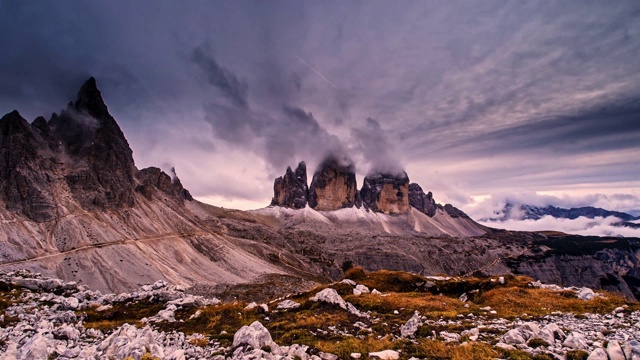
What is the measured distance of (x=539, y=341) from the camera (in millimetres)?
15312

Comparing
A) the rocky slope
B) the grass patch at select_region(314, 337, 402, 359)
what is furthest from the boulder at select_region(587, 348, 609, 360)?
the rocky slope

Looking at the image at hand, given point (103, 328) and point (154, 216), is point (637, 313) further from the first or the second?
point (154, 216)

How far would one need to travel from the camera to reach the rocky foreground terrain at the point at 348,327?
50.3 feet

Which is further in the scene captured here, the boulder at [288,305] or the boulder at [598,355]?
the boulder at [288,305]

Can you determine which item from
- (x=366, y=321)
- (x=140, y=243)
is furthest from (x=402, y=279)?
(x=140, y=243)

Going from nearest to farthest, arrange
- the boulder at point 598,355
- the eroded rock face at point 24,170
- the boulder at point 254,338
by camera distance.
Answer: the boulder at point 598,355
the boulder at point 254,338
the eroded rock face at point 24,170

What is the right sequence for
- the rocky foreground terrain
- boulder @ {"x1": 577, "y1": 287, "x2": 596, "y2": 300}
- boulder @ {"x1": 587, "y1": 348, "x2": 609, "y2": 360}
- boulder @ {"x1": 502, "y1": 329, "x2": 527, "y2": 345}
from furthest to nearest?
boulder @ {"x1": 577, "y1": 287, "x2": 596, "y2": 300}, boulder @ {"x1": 502, "y1": 329, "x2": 527, "y2": 345}, the rocky foreground terrain, boulder @ {"x1": 587, "y1": 348, "x2": 609, "y2": 360}

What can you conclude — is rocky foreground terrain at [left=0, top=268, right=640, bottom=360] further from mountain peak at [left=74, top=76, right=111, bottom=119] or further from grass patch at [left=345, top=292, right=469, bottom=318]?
mountain peak at [left=74, top=76, right=111, bottom=119]

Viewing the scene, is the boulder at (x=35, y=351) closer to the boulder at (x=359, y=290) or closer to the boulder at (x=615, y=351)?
the boulder at (x=615, y=351)

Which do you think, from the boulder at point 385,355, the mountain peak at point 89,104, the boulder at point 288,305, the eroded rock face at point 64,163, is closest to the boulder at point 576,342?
the boulder at point 385,355

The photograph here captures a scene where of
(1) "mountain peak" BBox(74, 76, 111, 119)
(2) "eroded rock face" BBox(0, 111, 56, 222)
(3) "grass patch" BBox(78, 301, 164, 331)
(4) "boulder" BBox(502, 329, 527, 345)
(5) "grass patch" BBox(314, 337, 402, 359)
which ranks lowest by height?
(3) "grass patch" BBox(78, 301, 164, 331)

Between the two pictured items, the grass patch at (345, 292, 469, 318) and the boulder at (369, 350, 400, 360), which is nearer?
the boulder at (369, 350, 400, 360)

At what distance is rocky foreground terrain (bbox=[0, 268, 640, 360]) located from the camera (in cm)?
1533

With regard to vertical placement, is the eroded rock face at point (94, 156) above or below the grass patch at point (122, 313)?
above
